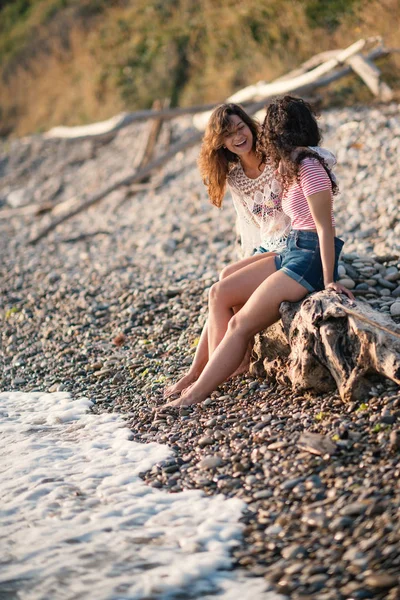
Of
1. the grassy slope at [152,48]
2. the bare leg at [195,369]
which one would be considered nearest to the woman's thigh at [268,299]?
the bare leg at [195,369]

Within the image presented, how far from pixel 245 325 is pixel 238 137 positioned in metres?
1.20

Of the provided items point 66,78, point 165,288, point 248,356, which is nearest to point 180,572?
point 248,356

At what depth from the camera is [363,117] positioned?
991 cm

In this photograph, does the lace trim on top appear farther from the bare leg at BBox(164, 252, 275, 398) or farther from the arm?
the arm

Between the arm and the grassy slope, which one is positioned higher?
the grassy slope

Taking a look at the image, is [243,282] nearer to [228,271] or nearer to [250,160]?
[228,271]

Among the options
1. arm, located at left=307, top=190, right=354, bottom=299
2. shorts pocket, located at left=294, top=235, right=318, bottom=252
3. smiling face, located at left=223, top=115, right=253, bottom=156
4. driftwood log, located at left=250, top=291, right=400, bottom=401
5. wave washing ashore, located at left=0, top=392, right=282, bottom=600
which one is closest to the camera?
wave washing ashore, located at left=0, top=392, right=282, bottom=600

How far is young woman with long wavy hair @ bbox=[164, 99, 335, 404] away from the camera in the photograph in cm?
447

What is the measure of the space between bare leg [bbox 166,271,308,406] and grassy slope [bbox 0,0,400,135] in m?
7.15

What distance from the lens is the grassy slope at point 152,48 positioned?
40.0ft

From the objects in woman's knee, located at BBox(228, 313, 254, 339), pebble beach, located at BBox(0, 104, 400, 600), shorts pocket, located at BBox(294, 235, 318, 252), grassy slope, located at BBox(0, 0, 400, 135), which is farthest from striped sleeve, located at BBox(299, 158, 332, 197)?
grassy slope, located at BBox(0, 0, 400, 135)

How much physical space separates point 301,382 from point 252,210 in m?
1.29

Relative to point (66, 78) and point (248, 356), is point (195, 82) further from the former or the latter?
point (248, 356)

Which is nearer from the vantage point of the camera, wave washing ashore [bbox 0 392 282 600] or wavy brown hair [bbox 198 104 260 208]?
wave washing ashore [bbox 0 392 282 600]
